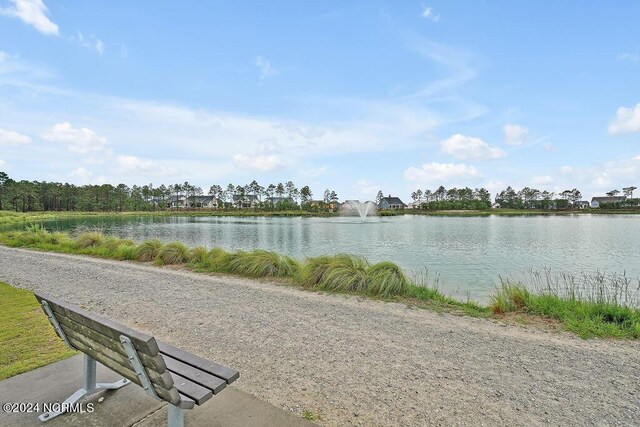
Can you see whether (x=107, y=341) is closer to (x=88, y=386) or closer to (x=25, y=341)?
(x=88, y=386)

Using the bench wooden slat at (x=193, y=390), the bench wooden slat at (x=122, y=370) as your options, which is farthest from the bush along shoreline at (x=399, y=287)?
the bench wooden slat at (x=122, y=370)

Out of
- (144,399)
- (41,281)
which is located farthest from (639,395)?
(41,281)

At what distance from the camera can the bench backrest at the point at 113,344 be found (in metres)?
1.85

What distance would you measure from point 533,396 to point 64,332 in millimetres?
4025

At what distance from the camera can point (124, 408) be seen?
8.89 feet

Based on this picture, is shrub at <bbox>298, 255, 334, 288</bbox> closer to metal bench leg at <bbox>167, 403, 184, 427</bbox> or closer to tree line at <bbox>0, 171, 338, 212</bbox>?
metal bench leg at <bbox>167, 403, 184, 427</bbox>

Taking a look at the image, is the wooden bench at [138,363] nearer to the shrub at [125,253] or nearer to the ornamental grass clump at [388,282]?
the ornamental grass clump at [388,282]

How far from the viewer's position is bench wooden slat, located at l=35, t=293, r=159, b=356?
1786 millimetres

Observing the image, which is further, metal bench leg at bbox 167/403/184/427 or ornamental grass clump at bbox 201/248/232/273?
ornamental grass clump at bbox 201/248/232/273

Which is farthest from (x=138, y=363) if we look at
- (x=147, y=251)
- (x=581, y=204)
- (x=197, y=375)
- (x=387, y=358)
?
(x=581, y=204)

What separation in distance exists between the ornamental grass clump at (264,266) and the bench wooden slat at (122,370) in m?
6.27

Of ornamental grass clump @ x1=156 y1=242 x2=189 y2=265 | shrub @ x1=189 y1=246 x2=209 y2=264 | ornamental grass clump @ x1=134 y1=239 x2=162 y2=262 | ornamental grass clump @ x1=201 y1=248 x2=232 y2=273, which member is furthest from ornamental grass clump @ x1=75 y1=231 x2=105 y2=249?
ornamental grass clump @ x1=201 y1=248 x2=232 y2=273

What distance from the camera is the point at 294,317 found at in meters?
5.43

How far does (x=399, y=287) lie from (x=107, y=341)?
585 cm
